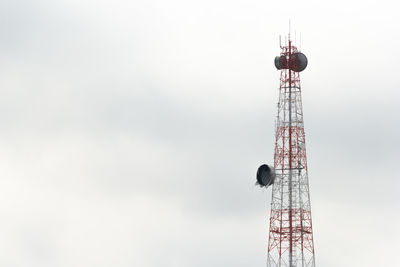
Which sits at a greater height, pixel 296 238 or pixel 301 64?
pixel 301 64

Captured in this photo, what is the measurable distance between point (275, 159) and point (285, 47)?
53.5 feet

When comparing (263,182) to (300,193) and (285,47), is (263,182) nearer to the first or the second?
(300,193)

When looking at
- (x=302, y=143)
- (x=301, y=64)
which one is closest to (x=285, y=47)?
(x=301, y=64)

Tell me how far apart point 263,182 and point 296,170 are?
5.04 m

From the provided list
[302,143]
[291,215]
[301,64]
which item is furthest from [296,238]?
[301,64]

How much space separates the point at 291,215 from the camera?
14675 centimetres

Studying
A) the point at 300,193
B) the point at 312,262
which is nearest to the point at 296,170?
the point at 300,193

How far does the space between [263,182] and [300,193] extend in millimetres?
5426

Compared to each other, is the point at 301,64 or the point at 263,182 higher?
the point at 301,64

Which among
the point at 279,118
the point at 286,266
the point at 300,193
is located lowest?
the point at 286,266

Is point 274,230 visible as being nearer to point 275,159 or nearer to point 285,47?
point 275,159

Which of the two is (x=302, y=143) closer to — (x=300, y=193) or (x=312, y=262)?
(x=300, y=193)

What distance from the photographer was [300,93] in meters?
151

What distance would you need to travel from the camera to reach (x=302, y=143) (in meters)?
150
